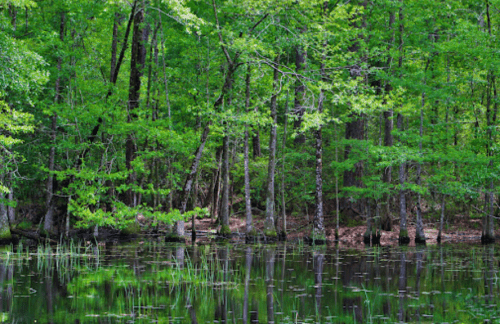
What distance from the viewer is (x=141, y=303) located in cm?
682

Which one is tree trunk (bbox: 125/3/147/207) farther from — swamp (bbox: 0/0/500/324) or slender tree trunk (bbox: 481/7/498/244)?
slender tree trunk (bbox: 481/7/498/244)

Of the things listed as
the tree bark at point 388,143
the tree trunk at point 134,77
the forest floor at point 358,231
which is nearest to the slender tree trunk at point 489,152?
the forest floor at point 358,231

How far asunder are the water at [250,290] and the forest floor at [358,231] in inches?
329

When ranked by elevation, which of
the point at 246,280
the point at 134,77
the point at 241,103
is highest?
the point at 134,77

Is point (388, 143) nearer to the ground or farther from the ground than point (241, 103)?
nearer to the ground

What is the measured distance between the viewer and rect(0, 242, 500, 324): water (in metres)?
6.07

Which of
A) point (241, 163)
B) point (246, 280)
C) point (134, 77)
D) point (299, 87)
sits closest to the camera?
point (246, 280)

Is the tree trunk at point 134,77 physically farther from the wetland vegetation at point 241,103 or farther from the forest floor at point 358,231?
the forest floor at point 358,231

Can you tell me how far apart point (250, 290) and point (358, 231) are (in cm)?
1480

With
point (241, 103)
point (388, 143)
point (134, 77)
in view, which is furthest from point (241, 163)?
point (388, 143)

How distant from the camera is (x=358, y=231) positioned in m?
21.9

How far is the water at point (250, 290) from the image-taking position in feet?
19.9

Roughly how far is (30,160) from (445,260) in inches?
623

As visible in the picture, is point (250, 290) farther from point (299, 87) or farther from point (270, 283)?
point (299, 87)
